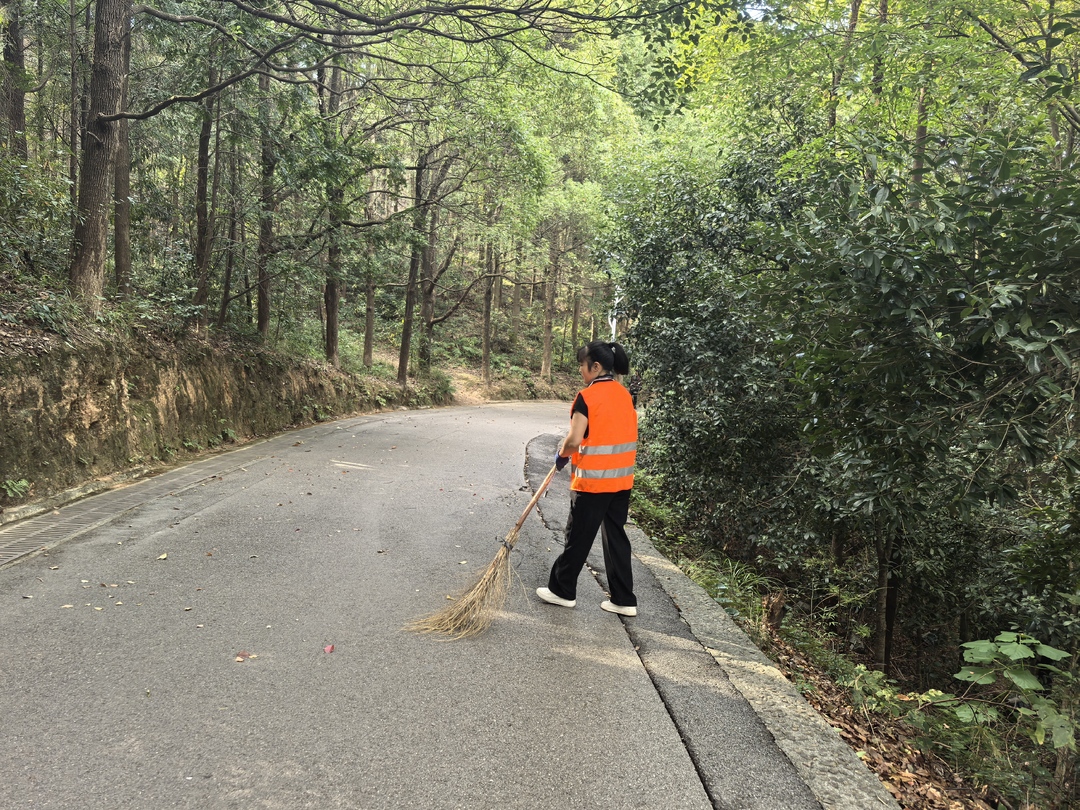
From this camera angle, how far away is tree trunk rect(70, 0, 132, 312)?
804 cm

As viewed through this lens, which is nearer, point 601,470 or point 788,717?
point 788,717

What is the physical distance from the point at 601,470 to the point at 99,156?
820 cm

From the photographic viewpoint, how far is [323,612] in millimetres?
4250

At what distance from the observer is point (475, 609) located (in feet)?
13.9

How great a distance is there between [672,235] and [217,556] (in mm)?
6336

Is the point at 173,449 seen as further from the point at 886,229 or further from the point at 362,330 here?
the point at 362,330

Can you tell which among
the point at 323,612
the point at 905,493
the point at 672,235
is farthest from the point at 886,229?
the point at 672,235

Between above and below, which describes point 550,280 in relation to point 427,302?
above

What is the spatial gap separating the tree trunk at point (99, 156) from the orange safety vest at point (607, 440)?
280 inches

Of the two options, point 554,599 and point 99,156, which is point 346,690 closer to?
point 554,599

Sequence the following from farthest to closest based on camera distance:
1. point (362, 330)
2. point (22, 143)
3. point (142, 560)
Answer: point (362, 330) → point (22, 143) → point (142, 560)

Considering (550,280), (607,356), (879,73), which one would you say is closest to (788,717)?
(607,356)

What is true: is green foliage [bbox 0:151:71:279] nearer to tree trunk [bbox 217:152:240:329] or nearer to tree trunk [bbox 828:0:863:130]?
tree trunk [bbox 217:152:240:329]

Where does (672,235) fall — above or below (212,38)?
below
